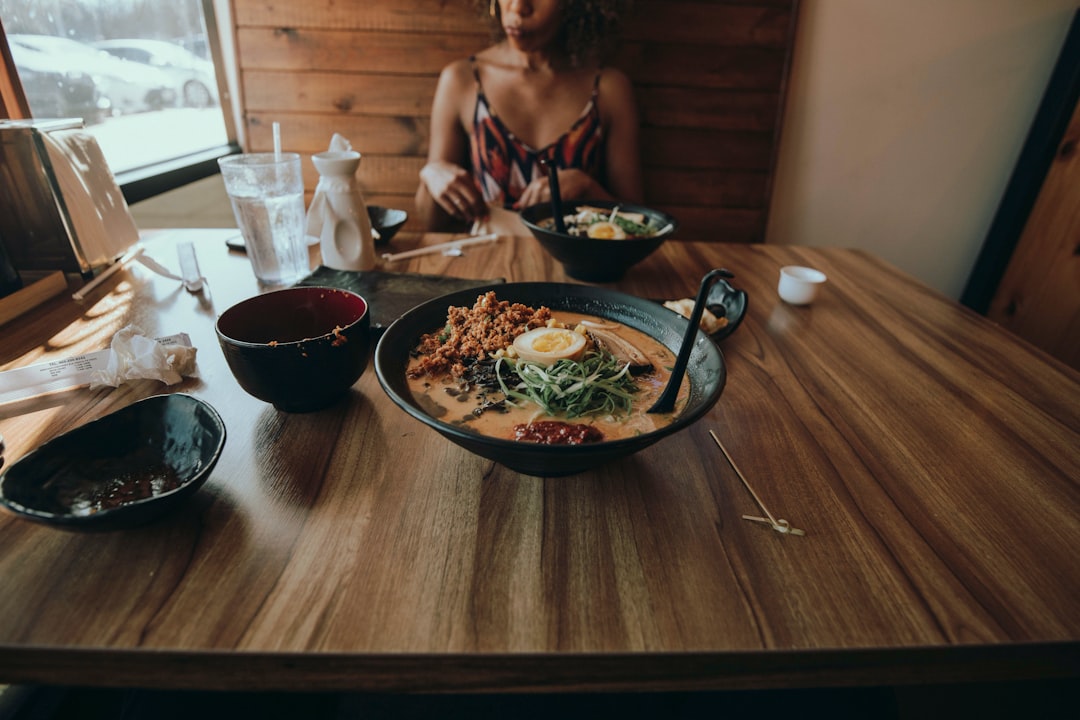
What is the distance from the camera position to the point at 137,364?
1.05 metres

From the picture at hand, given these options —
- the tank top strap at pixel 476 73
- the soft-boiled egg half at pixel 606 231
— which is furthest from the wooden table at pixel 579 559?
the tank top strap at pixel 476 73

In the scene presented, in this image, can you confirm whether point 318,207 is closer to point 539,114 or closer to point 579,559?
point 579,559

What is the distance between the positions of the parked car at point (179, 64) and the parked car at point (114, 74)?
35 mm

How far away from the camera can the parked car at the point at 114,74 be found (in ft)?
6.93

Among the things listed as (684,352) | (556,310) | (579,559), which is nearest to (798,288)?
(556,310)

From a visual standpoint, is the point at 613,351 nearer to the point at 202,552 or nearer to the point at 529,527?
the point at 529,527

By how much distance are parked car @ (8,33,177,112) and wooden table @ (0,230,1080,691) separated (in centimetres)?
174

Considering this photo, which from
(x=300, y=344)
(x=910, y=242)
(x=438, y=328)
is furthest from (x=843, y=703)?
(x=910, y=242)

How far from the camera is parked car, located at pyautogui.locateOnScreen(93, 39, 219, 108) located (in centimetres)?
257

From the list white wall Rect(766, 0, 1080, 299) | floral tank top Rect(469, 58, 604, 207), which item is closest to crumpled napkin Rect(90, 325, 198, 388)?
floral tank top Rect(469, 58, 604, 207)

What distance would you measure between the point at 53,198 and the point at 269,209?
1.72 feet

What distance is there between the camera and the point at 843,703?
3.27ft

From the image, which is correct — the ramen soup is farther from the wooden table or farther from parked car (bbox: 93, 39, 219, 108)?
parked car (bbox: 93, 39, 219, 108)

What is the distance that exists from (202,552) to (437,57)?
2791 mm
